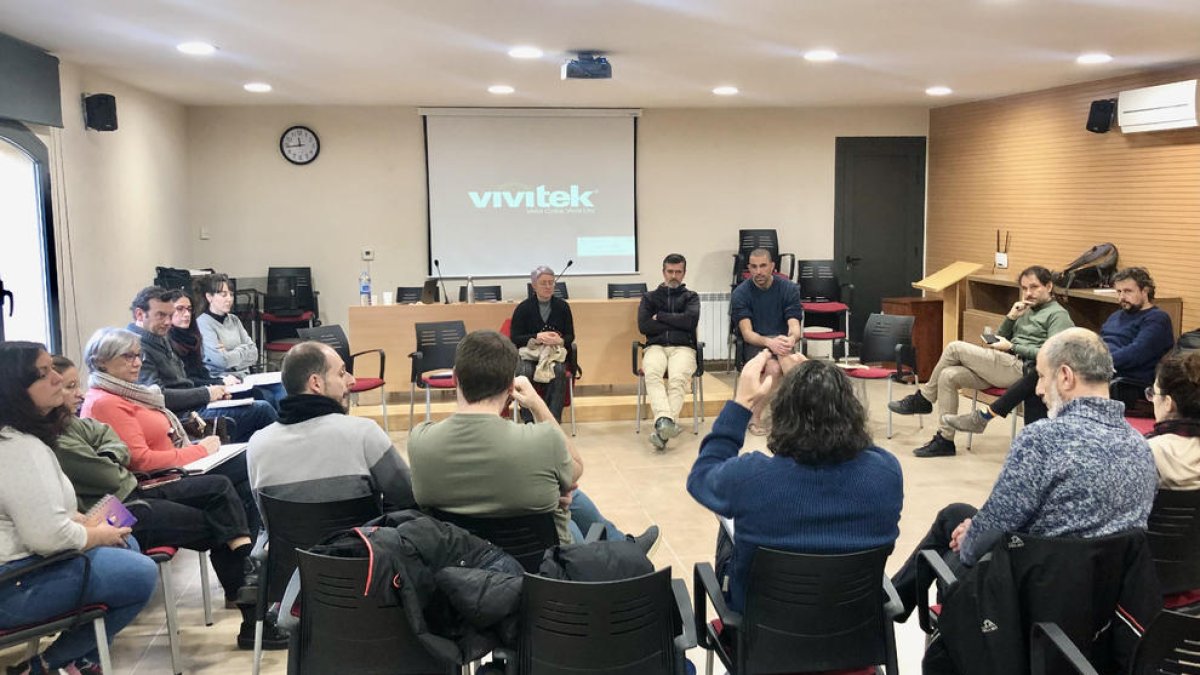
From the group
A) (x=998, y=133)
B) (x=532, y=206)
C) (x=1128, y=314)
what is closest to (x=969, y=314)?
(x=998, y=133)

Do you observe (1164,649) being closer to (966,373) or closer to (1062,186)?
(966,373)

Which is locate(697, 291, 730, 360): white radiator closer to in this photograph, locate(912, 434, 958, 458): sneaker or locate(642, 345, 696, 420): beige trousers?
locate(642, 345, 696, 420): beige trousers

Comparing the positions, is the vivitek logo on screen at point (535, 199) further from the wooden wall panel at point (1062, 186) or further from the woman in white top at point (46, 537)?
the woman in white top at point (46, 537)

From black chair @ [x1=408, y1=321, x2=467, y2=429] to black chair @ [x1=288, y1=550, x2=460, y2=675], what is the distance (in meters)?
4.15

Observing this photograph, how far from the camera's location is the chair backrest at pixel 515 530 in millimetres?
2617

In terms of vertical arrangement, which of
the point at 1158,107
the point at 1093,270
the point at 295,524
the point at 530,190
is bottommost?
the point at 295,524

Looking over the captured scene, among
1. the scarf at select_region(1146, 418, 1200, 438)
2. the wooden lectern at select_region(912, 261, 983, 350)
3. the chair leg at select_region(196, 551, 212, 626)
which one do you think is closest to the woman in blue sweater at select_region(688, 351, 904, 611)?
the scarf at select_region(1146, 418, 1200, 438)

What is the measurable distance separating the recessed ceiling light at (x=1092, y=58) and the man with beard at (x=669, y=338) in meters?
3.06

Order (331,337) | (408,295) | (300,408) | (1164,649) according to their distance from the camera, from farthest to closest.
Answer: (408,295) < (331,337) < (300,408) < (1164,649)

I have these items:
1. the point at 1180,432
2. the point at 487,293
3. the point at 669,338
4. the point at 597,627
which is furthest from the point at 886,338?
the point at 597,627

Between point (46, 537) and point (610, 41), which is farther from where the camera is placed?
point (610, 41)

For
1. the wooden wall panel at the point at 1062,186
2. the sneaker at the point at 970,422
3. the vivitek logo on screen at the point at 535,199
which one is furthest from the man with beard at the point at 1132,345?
the vivitek logo on screen at the point at 535,199

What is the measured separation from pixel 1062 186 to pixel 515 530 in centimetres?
708

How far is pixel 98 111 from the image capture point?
250 inches
